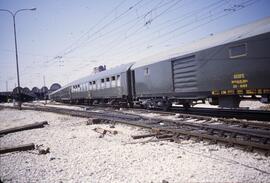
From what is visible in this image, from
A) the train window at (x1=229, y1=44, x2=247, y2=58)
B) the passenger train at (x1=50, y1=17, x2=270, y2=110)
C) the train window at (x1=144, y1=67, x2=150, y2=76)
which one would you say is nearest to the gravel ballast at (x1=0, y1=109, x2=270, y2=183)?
the passenger train at (x1=50, y1=17, x2=270, y2=110)

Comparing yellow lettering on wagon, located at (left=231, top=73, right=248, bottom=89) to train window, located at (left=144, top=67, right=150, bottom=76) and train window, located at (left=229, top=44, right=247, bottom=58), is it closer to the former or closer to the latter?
train window, located at (left=229, top=44, right=247, bottom=58)

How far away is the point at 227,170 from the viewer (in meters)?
4.81

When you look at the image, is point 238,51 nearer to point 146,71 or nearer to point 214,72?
point 214,72

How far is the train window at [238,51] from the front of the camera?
9.31 m

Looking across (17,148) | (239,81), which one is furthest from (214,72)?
(17,148)

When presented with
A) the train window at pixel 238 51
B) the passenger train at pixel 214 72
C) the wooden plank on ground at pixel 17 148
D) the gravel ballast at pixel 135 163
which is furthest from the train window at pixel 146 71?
the wooden plank on ground at pixel 17 148

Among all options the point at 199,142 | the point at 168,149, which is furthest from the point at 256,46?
the point at 168,149

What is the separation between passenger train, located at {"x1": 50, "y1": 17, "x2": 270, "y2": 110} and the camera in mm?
8914

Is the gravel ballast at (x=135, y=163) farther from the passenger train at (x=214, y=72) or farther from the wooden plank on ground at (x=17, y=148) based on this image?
the passenger train at (x=214, y=72)

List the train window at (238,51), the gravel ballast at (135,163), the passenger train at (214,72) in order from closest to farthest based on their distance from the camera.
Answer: the gravel ballast at (135,163), the passenger train at (214,72), the train window at (238,51)

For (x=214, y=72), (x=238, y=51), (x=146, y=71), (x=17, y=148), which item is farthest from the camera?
(x=146, y=71)

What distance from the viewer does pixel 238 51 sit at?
956cm

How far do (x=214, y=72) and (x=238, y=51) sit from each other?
1508mm

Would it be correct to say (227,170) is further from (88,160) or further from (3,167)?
(3,167)
